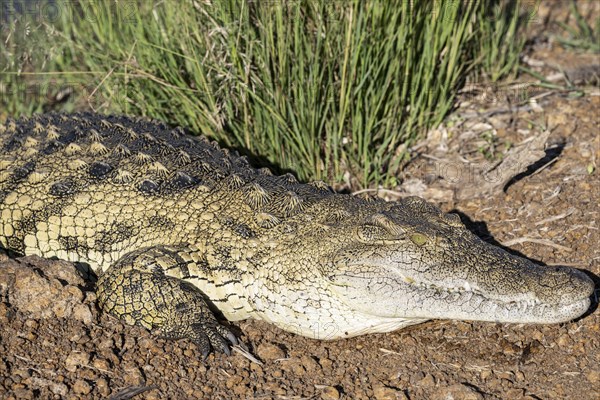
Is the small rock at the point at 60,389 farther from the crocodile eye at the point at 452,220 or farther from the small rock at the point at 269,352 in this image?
the crocodile eye at the point at 452,220

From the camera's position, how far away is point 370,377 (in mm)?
3738

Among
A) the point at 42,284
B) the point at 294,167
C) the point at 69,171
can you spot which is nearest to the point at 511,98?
the point at 294,167

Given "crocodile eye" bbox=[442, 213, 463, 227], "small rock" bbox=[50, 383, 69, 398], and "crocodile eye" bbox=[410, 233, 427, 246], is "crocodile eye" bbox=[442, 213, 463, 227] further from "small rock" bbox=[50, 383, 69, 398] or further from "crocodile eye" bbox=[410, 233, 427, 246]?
"small rock" bbox=[50, 383, 69, 398]

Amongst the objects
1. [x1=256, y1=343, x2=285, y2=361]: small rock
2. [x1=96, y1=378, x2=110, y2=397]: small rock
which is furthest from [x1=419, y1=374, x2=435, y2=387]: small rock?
[x1=96, y1=378, x2=110, y2=397]: small rock

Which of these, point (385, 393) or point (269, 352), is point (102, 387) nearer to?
point (269, 352)

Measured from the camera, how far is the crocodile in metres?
3.68

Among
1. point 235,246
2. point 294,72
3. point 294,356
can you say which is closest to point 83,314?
point 235,246

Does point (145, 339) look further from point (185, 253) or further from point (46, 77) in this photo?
point (46, 77)

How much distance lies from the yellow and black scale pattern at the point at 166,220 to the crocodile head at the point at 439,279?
230 millimetres

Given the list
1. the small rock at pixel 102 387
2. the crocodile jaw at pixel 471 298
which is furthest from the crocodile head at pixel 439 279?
the small rock at pixel 102 387

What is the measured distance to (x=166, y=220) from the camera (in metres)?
4.26

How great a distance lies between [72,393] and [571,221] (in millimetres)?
3394

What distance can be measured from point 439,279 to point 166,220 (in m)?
1.69

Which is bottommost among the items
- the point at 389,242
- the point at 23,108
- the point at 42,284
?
the point at 23,108
